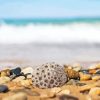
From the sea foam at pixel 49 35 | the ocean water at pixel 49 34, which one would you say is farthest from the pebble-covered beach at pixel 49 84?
the sea foam at pixel 49 35

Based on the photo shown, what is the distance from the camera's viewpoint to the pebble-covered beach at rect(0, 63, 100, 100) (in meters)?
3.61

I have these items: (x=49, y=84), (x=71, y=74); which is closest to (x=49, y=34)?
(x=71, y=74)

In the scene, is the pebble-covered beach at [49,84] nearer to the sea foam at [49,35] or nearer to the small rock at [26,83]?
the small rock at [26,83]

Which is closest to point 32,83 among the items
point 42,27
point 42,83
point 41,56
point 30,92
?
point 42,83

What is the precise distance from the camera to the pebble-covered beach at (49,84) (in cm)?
361

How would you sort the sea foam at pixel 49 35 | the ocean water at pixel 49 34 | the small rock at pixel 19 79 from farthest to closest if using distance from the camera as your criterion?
the ocean water at pixel 49 34 < the sea foam at pixel 49 35 < the small rock at pixel 19 79

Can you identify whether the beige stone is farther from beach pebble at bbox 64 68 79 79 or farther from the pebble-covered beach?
beach pebble at bbox 64 68 79 79

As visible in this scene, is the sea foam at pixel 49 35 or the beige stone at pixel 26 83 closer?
the beige stone at pixel 26 83

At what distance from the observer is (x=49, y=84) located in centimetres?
432

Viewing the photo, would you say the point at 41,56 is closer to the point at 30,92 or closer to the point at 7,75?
the point at 7,75

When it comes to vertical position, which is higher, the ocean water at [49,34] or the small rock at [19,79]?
Result: the ocean water at [49,34]

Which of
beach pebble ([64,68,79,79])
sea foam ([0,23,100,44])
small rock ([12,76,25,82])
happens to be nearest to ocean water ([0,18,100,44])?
sea foam ([0,23,100,44])

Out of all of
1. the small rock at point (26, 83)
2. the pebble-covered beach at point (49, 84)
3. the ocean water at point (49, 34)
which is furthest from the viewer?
the ocean water at point (49, 34)

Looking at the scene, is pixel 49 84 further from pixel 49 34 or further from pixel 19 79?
pixel 49 34
